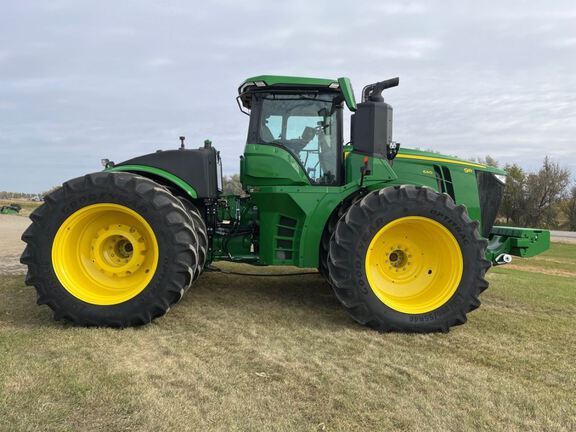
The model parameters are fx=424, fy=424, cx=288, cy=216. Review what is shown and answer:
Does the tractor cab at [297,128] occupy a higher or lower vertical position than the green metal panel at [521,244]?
higher

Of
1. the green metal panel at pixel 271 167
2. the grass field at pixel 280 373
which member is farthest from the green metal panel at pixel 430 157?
the grass field at pixel 280 373

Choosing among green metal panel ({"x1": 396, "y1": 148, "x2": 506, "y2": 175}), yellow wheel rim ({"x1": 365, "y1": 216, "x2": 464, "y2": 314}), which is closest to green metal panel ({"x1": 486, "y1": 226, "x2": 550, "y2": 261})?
green metal panel ({"x1": 396, "y1": 148, "x2": 506, "y2": 175})

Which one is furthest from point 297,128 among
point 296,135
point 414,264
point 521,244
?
point 521,244

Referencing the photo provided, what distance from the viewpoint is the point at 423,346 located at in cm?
380

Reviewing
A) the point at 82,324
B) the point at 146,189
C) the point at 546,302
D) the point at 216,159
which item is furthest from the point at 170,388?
the point at 546,302

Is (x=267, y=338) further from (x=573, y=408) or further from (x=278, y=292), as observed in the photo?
(x=573, y=408)

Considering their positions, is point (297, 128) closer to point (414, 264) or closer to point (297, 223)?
point (297, 223)

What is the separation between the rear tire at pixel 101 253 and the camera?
411cm

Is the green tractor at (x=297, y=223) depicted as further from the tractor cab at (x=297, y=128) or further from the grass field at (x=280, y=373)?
the grass field at (x=280, y=373)

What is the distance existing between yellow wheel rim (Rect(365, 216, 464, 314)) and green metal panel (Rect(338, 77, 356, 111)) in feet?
4.45

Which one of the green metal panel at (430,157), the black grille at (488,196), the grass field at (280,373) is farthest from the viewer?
the black grille at (488,196)

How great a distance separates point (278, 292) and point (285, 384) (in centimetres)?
280

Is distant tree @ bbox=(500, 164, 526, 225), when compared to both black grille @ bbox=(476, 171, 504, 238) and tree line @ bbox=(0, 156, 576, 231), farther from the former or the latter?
black grille @ bbox=(476, 171, 504, 238)

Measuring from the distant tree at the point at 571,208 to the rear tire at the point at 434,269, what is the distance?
43727 mm
